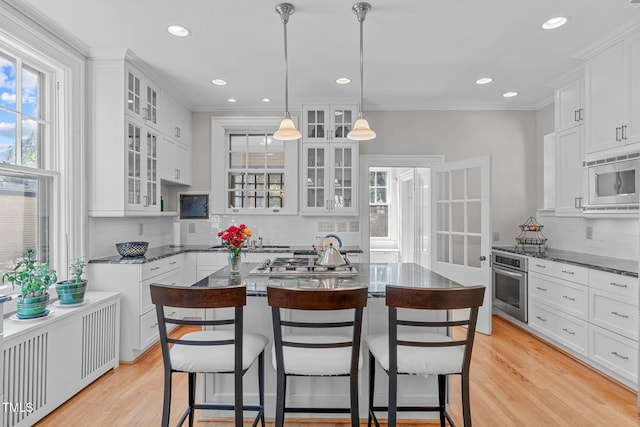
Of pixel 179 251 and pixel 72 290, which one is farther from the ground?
pixel 179 251

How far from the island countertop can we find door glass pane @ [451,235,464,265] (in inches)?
69.7

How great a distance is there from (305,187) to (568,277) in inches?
117

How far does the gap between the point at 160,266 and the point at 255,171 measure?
1848 millimetres

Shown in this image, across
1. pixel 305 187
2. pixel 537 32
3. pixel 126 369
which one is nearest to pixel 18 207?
pixel 126 369

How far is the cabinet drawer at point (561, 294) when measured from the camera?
3.19m

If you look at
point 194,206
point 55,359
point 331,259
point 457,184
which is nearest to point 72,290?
point 55,359

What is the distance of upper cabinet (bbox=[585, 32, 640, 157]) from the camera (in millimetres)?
2836

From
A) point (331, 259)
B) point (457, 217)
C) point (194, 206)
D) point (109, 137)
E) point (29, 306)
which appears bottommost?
point (29, 306)

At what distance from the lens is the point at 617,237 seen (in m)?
3.57

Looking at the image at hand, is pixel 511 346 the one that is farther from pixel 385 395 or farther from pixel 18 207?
pixel 18 207

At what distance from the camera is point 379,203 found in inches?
260

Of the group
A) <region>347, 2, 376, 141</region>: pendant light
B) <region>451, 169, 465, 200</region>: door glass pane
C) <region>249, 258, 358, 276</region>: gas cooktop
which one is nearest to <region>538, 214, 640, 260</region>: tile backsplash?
<region>451, 169, 465, 200</region>: door glass pane

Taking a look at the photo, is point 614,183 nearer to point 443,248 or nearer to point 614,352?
point 614,352

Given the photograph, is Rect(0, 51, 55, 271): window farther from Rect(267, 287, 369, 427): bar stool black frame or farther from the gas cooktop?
Rect(267, 287, 369, 427): bar stool black frame
